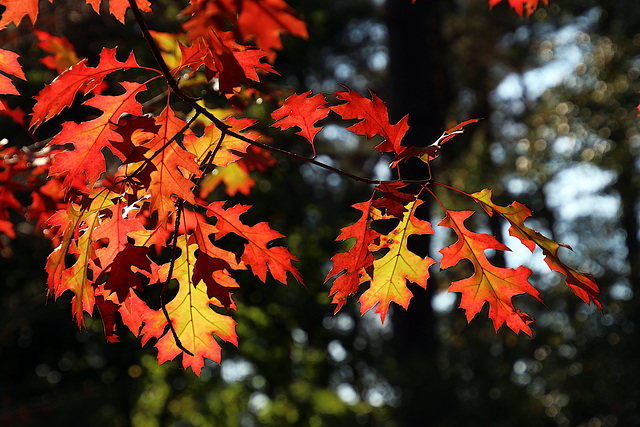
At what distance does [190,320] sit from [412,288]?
4568 millimetres

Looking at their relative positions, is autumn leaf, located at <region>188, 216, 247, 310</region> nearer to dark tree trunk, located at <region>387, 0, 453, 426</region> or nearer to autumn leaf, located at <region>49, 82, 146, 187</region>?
autumn leaf, located at <region>49, 82, 146, 187</region>

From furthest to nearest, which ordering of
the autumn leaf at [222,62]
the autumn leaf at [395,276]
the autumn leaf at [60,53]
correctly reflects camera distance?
the autumn leaf at [60,53] → the autumn leaf at [395,276] → the autumn leaf at [222,62]

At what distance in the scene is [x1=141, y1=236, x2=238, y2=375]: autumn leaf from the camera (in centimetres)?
131

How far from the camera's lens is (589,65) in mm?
8844

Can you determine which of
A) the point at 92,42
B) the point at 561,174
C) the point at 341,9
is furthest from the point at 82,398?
the point at 561,174

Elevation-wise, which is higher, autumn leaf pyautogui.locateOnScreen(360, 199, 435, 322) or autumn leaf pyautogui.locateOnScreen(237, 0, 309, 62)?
autumn leaf pyautogui.locateOnScreen(237, 0, 309, 62)

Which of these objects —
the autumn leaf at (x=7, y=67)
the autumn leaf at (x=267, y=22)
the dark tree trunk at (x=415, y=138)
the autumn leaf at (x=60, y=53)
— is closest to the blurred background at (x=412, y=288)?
the dark tree trunk at (x=415, y=138)

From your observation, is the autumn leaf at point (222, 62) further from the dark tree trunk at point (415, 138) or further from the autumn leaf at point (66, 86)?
the dark tree trunk at point (415, 138)

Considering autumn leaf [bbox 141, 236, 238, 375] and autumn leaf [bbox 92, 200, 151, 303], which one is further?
autumn leaf [bbox 141, 236, 238, 375]

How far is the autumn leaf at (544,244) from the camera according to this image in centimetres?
121

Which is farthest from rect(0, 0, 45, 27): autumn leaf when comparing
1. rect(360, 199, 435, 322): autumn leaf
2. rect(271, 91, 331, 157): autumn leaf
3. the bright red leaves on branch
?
rect(360, 199, 435, 322): autumn leaf

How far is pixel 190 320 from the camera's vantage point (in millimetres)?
1327

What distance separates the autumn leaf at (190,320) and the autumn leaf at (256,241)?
0.09 metres

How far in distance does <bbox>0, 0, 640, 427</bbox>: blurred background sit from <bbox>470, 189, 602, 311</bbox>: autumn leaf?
10.5 feet
